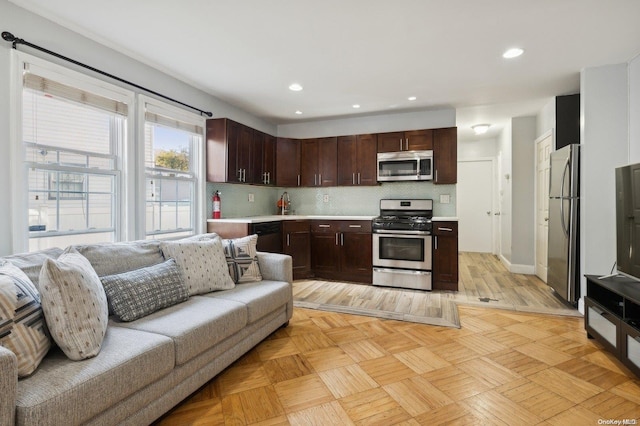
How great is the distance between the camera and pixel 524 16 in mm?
2305

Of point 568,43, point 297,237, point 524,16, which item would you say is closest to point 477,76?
point 568,43

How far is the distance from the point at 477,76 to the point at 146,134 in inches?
134

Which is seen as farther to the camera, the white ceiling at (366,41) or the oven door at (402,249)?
the oven door at (402,249)

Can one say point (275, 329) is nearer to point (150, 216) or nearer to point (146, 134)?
point (150, 216)

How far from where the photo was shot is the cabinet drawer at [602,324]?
2283mm

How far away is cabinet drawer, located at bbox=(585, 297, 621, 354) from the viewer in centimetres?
228

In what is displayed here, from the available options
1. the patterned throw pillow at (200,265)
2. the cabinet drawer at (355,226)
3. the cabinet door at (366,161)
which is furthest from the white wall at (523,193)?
the patterned throw pillow at (200,265)

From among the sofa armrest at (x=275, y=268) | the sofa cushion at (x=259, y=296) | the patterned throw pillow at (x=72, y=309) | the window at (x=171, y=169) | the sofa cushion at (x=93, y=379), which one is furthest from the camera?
the window at (x=171, y=169)

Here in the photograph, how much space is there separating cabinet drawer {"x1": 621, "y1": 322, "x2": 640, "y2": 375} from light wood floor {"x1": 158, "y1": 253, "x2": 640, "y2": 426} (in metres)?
0.10

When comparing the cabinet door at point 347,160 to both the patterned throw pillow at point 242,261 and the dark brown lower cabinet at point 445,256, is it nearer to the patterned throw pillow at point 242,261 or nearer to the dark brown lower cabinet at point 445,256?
the dark brown lower cabinet at point 445,256

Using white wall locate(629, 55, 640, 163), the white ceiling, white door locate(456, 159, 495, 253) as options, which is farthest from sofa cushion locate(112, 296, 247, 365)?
white door locate(456, 159, 495, 253)

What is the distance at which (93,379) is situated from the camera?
134 centimetres

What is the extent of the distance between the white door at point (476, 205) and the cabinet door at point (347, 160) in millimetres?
3298

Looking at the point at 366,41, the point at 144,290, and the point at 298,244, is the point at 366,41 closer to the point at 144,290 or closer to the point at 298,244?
the point at 144,290
